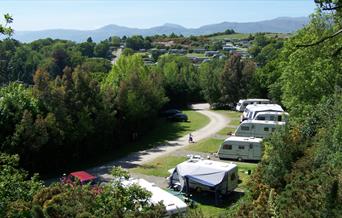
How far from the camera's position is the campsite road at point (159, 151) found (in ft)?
92.1

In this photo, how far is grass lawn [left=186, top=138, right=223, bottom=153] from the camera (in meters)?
31.2

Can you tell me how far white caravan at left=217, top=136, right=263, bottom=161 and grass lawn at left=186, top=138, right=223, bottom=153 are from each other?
2.69m

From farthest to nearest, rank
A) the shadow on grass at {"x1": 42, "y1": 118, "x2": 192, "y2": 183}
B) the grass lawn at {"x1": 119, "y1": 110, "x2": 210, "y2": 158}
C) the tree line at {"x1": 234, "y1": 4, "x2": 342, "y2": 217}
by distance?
the grass lawn at {"x1": 119, "y1": 110, "x2": 210, "y2": 158}
the shadow on grass at {"x1": 42, "y1": 118, "x2": 192, "y2": 183}
the tree line at {"x1": 234, "y1": 4, "x2": 342, "y2": 217}

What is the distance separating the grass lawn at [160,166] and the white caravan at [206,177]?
371 centimetres

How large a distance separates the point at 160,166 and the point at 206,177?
6898 millimetres

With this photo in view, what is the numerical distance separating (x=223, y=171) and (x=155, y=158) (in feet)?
30.9

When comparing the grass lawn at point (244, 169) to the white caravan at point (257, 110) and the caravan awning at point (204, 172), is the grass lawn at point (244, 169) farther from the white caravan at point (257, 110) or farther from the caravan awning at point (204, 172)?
the white caravan at point (257, 110)

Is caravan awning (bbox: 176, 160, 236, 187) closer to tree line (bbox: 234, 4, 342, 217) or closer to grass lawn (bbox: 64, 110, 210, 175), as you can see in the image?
tree line (bbox: 234, 4, 342, 217)

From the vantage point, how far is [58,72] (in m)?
97.4

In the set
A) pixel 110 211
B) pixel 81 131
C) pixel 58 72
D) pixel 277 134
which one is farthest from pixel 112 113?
pixel 58 72

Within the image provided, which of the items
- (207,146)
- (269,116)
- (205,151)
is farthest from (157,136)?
(269,116)

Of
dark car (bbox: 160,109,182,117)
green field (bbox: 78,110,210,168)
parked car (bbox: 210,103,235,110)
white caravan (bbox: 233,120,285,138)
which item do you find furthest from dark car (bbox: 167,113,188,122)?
white caravan (bbox: 233,120,285,138)

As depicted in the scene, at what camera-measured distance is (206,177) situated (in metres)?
21.0

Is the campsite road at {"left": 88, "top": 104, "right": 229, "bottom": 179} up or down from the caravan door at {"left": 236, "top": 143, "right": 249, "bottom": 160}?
down
